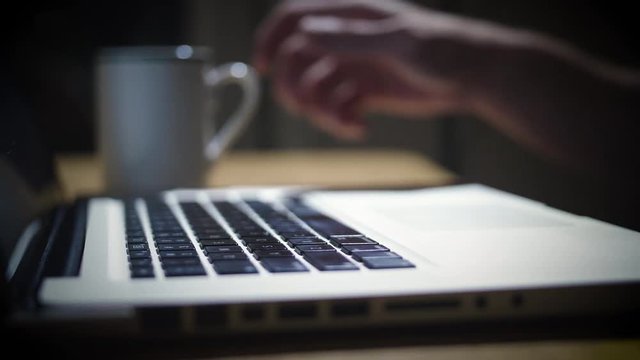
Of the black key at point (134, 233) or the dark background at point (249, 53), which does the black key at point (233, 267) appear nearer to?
the black key at point (134, 233)

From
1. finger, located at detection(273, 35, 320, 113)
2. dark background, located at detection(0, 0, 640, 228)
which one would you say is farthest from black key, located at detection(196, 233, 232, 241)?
dark background, located at detection(0, 0, 640, 228)

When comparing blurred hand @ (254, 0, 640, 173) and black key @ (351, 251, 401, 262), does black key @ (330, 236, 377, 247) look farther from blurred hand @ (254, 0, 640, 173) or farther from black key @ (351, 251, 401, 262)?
blurred hand @ (254, 0, 640, 173)

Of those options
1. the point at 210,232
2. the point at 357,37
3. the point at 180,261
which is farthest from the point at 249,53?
the point at 180,261

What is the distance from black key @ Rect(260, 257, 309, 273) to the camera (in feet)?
1.33

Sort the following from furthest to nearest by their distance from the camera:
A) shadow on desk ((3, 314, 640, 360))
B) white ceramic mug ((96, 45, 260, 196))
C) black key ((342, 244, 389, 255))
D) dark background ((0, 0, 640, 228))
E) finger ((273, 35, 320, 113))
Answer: dark background ((0, 0, 640, 228))
finger ((273, 35, 320, 113))
white ceramic mug ((96, 45, 260, 196))
black key ((342, 244, 389, 255))
shadow on desk ((3, 314, 640, 360))

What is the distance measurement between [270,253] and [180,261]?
0.05m

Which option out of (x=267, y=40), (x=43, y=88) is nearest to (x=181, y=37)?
(x=43, y=88)

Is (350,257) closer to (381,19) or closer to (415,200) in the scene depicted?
(415,200)

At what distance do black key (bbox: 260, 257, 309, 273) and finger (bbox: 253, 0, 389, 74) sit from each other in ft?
2.05

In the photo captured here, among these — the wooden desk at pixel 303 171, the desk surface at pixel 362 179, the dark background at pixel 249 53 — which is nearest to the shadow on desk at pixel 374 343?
the desk surface at pixel 362 179

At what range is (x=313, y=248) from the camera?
465 millimetres

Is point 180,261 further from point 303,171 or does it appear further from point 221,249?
point 303,171

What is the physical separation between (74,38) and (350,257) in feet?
4.85

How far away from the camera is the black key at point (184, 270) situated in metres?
0.40
